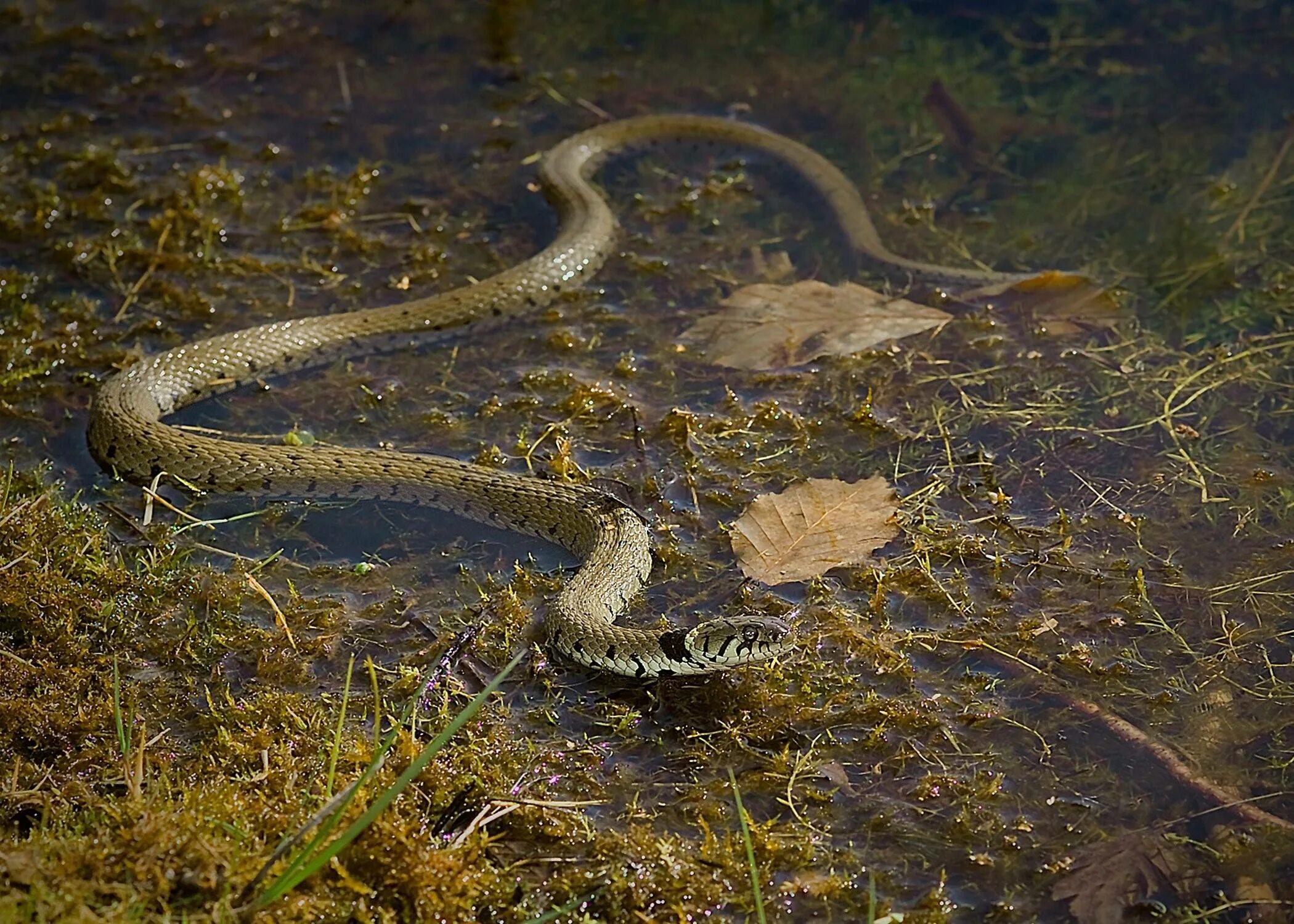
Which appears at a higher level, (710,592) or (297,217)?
(297,217)

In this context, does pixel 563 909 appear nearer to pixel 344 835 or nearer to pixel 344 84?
pixel 344 835

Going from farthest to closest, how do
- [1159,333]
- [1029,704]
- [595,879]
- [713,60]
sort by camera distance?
1. [713,60]
2. [1159,333]
3. [1029,704]
4. [595,879]

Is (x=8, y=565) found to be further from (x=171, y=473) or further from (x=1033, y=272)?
(x=1033, y=272)

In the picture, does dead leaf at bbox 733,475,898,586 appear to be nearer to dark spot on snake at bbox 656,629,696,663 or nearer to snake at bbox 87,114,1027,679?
snake at bbox 87,114,1027,679

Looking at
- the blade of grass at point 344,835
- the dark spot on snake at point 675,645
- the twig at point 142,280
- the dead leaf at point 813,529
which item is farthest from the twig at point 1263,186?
the twig at point 142,280

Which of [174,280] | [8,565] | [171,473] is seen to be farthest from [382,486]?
[174,280]

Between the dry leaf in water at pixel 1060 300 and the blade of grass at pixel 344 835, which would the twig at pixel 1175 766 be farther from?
the dry leaf in water at pixel 1060 300

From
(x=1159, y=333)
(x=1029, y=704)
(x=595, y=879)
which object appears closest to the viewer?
(x=595, y=879)

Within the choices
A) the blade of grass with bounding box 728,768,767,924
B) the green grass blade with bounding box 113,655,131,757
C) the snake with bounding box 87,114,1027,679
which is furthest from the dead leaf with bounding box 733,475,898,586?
the green grass blade with bounding box 113,655,131,757
